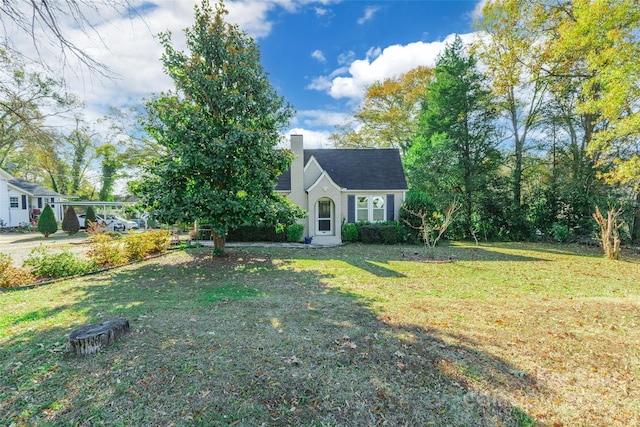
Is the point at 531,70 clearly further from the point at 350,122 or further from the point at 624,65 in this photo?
the point at 350,122

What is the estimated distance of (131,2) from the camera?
323 centimetres

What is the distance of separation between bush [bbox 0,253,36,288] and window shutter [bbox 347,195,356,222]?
13.6 meters

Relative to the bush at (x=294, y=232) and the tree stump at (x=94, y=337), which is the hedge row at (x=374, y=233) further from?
the tree stump at (x=94, y=337)

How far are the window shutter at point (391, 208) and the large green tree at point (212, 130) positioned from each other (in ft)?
30.2

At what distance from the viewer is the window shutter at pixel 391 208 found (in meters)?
17.4

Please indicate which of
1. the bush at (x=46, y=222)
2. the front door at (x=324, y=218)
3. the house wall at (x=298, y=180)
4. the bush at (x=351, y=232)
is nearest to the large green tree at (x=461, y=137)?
the bush at (x=351, y=232)

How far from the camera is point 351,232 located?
16.2 meters

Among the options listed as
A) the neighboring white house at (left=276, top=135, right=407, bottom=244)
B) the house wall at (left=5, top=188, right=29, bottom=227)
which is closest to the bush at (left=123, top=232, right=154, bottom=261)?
the neighboring white house at (left=276, top=135, right=407, bottom=244)

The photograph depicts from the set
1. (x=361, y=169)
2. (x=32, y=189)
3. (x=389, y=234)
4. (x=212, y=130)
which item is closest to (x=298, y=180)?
(x=361, y=169)

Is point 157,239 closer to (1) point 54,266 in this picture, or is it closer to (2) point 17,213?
(1) point 54,266

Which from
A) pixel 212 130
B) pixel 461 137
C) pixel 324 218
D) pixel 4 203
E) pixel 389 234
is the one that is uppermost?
pixel 461 137

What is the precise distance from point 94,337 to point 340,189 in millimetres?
13425

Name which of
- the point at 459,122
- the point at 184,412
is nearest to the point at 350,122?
the point at 459,122

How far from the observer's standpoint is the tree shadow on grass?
2742mm
